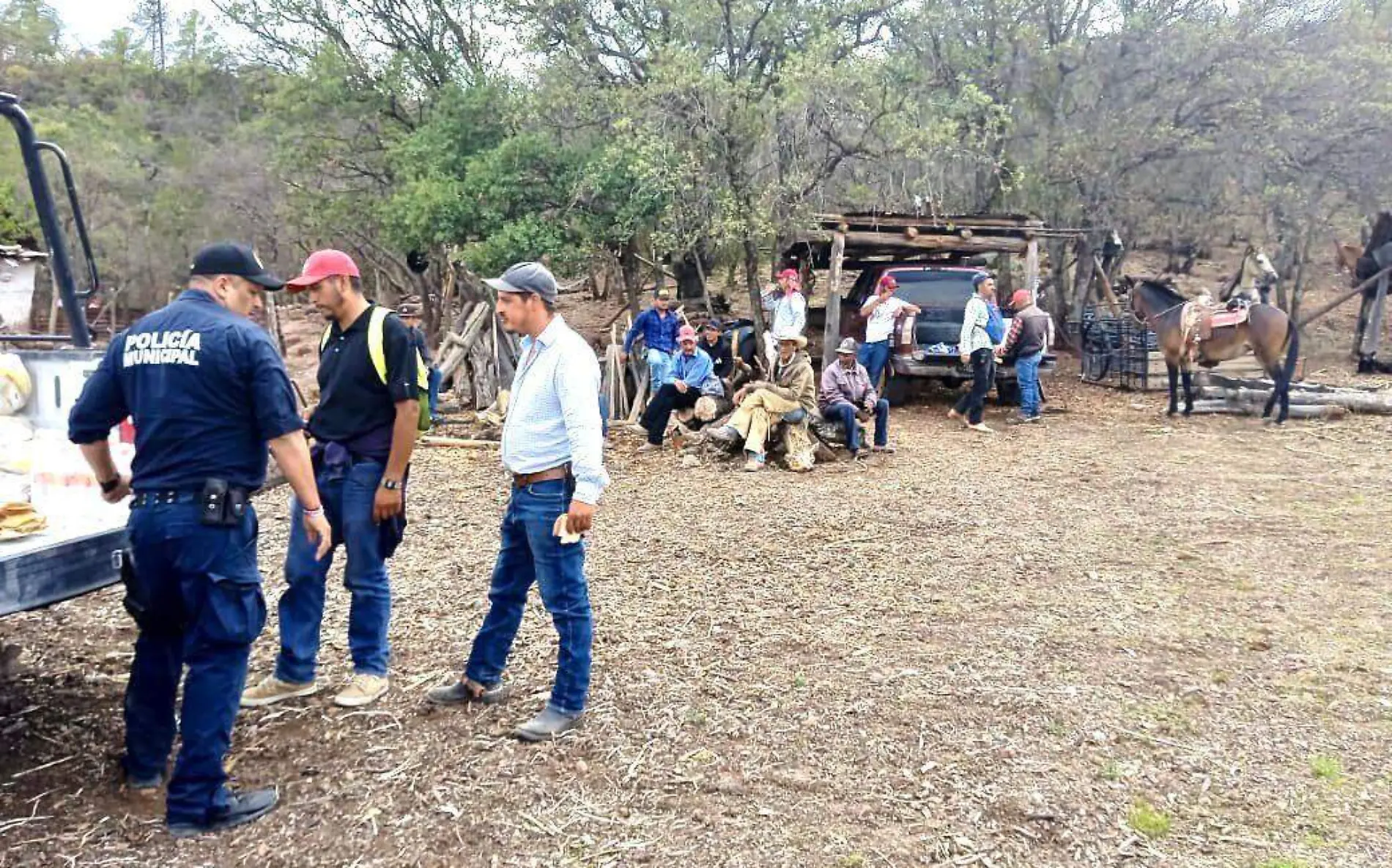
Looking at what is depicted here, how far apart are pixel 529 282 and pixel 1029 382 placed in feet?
29.9

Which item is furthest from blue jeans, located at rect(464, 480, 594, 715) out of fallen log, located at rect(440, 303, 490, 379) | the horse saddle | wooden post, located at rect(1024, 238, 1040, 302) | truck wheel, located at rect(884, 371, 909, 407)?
wooden post, located at rect(1024, 238, 1040, 302)

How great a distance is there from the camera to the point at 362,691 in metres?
3.90

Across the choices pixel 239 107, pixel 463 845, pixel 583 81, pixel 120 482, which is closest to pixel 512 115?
pixel 583 81

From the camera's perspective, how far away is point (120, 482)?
3254mm

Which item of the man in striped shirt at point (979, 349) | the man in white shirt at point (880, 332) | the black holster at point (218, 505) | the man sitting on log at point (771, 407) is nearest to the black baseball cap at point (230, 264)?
the black holster at point (218, 505)

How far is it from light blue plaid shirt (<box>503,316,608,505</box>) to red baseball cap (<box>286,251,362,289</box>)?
79cm

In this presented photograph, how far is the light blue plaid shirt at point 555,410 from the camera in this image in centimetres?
341

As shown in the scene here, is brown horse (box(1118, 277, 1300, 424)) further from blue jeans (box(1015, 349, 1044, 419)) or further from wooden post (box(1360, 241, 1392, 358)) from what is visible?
wooden post (box(1360, 241, 1392, 358))

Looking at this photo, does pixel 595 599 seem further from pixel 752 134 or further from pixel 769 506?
pixel 752 134

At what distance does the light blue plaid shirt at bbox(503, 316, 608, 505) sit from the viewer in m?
3.41

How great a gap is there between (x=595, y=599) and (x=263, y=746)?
203 cm

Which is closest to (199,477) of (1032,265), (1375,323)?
(1032,265)

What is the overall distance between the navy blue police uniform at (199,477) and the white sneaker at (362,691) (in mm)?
802

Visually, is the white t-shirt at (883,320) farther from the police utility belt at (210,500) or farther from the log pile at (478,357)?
the police utility belt at (210,500)
